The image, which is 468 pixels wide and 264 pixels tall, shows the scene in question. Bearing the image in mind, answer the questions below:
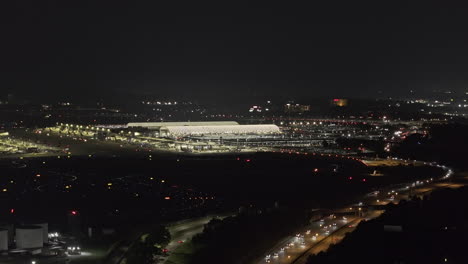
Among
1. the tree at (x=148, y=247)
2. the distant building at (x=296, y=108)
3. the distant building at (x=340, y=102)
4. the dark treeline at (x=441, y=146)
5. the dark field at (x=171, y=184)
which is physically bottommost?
the tree at (x=148, y=247)

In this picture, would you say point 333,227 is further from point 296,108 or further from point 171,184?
point 296,108

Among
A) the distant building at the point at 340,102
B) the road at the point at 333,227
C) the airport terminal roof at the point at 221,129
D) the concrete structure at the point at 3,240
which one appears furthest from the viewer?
the distant building at the point at 340,102

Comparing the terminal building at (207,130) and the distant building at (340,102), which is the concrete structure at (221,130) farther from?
the distant building at (340,102)

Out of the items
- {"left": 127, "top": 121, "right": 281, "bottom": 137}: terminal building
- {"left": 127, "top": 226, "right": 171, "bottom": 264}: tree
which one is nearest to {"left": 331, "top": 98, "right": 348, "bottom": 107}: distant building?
{"left": 127, "top": 121, "right": 281, "bottom": 137}: terminal building

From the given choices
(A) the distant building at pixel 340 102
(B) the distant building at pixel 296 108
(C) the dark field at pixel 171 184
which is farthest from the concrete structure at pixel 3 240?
(A) the distant building at pixel 340 102

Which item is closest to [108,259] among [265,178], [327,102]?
[265,178]

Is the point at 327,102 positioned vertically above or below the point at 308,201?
above

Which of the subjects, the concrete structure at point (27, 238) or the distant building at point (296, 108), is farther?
the distant building at point (296, 108)

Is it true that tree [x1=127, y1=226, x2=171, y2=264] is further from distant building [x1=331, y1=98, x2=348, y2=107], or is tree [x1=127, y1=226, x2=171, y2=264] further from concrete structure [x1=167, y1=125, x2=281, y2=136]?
distant building [x1=331, y1=98, x2=348, y2=107]

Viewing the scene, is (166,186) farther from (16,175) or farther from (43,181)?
(16,175)
